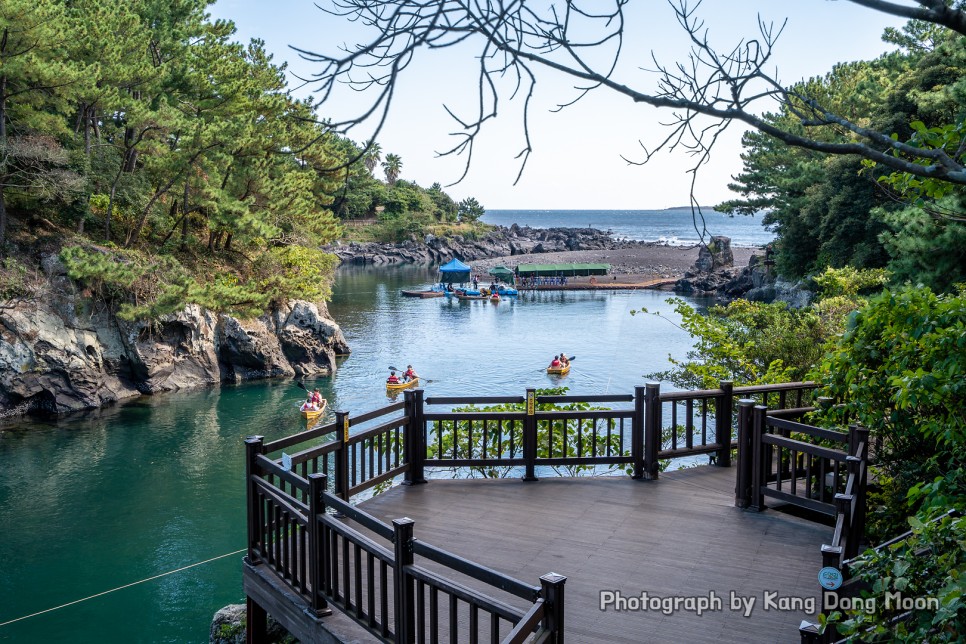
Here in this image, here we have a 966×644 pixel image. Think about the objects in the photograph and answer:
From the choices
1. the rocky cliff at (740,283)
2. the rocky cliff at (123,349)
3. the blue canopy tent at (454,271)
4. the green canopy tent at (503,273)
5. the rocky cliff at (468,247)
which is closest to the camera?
the rocky cliff at (123,349)

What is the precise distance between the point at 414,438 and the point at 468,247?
73.1 metres

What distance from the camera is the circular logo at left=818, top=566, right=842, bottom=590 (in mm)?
3504

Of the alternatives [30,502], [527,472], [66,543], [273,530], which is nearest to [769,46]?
[273,530]

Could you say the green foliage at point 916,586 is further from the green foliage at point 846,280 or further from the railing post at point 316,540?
the green foliage at point 846,280

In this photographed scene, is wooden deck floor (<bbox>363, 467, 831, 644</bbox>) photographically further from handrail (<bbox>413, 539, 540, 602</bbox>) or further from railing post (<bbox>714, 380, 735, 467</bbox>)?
handrail (<bbox>413, 539, 540, 602</bbox>)

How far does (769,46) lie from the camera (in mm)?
2562

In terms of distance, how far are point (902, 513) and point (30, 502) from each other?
14.7 metres

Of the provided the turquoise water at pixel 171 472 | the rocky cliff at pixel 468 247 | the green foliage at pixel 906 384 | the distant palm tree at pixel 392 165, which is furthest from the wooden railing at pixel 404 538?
the distant palm tree at pixel 392 165

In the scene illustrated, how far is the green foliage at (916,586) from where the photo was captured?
2.73 metres

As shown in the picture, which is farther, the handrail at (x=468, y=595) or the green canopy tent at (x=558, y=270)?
the green canopy tent at (x=558, y=270)

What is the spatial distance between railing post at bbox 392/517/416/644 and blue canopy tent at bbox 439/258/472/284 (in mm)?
47705

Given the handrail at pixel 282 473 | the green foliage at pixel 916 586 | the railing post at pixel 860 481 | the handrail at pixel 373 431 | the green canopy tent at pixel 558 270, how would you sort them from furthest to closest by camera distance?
the green canopy tent at pixel 558 270, the handrail at pixel 373 431, the railing post at pixel 860 481, the handrail at pixel 282 473, the green foliage at pixel 916 586

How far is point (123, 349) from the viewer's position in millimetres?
22203

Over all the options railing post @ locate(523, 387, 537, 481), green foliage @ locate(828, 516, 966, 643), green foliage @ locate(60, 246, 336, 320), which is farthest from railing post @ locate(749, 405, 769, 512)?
green foliage @ locate(60, 246, 336, 320)
